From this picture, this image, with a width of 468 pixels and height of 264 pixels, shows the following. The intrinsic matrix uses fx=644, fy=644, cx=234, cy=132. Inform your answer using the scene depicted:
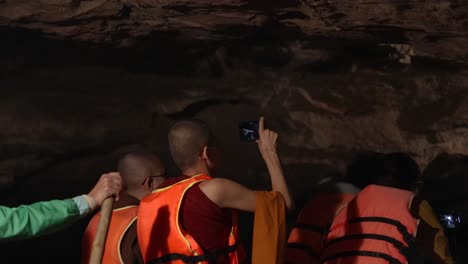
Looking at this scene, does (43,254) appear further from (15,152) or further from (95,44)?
(95,44)

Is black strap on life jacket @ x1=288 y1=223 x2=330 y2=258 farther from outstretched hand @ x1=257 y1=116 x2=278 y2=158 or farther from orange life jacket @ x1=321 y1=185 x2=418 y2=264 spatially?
outstretched hand @ x1=257 y1=116 x2=278 y2=158

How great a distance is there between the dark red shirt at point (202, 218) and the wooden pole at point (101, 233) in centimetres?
34

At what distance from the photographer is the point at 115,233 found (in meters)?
2.70

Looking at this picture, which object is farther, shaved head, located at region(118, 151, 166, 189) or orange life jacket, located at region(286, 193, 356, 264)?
shaved head, located at region(118, 151, 166, 189)

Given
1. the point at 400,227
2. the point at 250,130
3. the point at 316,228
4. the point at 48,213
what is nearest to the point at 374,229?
the point at 400,227

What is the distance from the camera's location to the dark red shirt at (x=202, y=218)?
240cm

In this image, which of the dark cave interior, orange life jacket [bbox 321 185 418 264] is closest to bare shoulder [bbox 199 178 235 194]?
orange life jacket [bbox 321 185 418 264]

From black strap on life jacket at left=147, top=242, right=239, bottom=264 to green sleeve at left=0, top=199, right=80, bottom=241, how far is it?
0.48 metres

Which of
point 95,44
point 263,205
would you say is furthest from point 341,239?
point 95,44

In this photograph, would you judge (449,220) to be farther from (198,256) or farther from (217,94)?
(217,94)

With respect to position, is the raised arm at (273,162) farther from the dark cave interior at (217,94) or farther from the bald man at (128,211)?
the dark cave interior at (217,94)

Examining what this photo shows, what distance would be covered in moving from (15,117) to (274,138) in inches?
102

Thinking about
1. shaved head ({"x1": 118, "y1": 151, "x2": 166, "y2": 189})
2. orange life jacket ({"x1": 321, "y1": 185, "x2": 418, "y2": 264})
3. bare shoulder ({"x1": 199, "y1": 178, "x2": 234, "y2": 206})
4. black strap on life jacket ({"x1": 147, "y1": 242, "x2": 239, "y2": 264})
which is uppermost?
bare shoulder ({"x1": 199, "y1": 178, "x2": 234, "y2": 206})

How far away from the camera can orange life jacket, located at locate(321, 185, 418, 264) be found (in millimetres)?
2641
